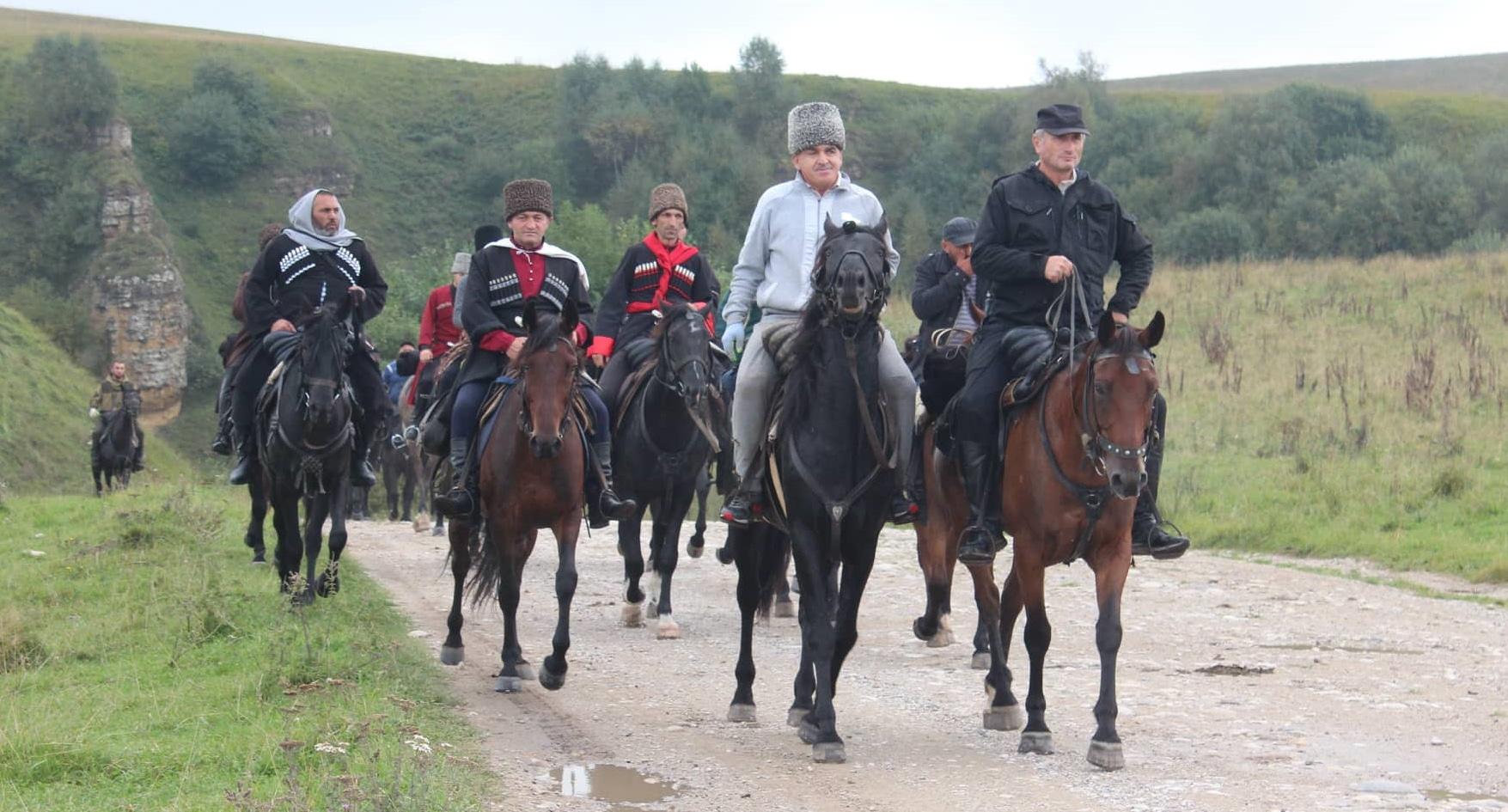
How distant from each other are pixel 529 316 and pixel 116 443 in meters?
22.1

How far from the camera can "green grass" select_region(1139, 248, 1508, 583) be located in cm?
1750

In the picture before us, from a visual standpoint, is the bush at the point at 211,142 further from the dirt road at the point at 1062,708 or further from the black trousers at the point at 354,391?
the black trousers at the point at 354,391

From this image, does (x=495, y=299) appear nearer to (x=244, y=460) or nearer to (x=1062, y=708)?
(x=244, y=460)

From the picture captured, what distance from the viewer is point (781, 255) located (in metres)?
8.72

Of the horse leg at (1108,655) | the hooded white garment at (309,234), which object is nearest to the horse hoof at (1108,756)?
the horse leg at (1108,655)

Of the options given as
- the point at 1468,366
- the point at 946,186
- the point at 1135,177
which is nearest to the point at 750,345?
the point at 1468,366

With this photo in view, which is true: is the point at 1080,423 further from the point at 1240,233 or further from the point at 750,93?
the point at 750,93

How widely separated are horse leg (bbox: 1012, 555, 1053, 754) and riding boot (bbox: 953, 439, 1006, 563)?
177 millimetres

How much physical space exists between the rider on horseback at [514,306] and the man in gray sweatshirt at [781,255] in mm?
1908

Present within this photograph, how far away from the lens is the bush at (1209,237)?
67438 mm

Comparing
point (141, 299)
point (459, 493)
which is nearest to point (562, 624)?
point (459, 493)

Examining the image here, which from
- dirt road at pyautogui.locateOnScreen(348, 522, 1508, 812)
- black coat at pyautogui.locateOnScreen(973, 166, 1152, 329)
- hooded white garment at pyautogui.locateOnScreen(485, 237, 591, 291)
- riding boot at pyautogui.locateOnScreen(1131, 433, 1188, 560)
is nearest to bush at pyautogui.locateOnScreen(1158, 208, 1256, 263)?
dirt road at pyautogui.locateOnScreen(348, 522, 1508, 812)

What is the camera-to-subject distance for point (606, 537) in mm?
20047

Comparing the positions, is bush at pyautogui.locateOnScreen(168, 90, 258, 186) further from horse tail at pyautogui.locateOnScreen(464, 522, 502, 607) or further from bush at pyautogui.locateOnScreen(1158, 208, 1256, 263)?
horse tail at pyautogui.locateOnScreen(464, 522, 502, 607)
